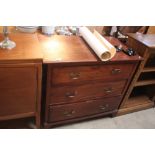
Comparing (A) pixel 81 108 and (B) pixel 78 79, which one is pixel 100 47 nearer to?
(B) pixel 78 79

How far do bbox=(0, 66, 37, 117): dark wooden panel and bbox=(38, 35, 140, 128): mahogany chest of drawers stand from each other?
4.3 inches

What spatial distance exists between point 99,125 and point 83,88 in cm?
55

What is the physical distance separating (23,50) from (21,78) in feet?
0.58

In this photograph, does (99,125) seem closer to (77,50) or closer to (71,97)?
(71,97)

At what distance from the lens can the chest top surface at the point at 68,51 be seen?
109cm

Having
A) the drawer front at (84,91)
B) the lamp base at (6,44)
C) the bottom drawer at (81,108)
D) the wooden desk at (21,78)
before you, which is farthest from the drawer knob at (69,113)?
the lamp base at (6,44)

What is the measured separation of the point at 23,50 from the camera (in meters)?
1.00

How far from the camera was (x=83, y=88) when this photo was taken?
4.21 ft

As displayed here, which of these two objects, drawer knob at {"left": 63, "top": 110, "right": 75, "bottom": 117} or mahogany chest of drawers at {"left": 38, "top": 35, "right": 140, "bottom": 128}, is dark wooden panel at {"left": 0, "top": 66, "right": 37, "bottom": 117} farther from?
drawer knob at {"left": 63, "top": 110, "right": 75, "bottom": 117}

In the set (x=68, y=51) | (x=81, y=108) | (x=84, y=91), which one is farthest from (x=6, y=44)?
(x=81, y=108)

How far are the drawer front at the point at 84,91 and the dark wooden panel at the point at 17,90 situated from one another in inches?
6.5

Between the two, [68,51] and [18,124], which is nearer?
[68,51]

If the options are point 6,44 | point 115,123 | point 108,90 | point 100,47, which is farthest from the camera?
point 115,123
